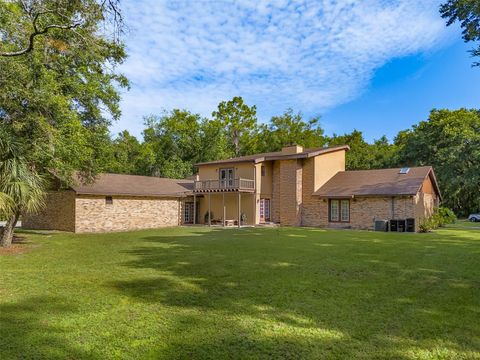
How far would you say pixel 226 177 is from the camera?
28.1m

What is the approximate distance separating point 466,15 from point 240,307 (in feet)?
35.6

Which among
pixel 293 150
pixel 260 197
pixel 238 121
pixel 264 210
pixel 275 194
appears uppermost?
pixel 238 121

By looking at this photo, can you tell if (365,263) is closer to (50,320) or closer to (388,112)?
(50,320)

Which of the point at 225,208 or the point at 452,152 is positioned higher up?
the point at 452,152

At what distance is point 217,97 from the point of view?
156 feet

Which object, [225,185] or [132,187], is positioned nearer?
[132,187]

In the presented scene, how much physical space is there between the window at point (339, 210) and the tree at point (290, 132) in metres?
21.2

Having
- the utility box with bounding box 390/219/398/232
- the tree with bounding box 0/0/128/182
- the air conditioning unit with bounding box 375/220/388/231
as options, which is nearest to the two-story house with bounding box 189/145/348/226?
the air conditioning unit with bounding box 375/220/388/231

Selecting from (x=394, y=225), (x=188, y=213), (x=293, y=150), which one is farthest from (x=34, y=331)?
(x=293, y=150)

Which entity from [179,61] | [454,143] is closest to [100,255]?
[179,61]

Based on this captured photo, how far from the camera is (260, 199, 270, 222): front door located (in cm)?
2692

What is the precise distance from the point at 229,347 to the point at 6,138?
990cm

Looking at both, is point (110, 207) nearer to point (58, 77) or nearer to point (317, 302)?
point (58, 77)

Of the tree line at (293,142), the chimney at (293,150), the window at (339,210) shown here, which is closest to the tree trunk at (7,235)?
the window at (339,210)
